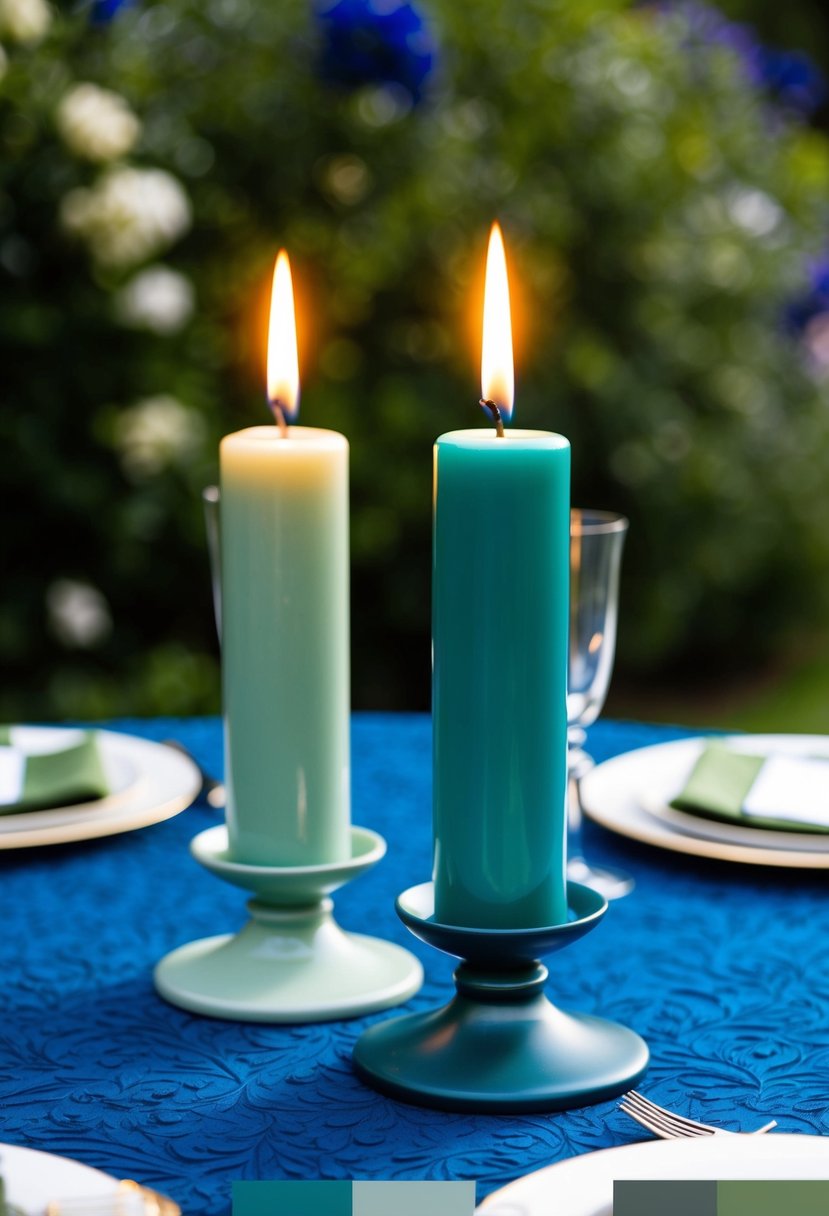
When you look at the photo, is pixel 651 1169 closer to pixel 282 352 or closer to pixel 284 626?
pixel 284 626

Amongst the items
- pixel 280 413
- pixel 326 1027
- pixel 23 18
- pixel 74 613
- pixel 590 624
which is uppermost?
pixel 23 18


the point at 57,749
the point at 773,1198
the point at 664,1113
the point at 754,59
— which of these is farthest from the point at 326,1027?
the point at 754,59

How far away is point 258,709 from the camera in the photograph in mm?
992

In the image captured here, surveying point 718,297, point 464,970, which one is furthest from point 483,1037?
point 718,297

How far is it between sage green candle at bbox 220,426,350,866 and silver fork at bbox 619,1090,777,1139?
0.86 feet

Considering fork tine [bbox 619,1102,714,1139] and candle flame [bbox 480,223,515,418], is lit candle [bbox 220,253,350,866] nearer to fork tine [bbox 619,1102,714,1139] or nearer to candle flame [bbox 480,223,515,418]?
candle flame [bbox 480,223,515,418]

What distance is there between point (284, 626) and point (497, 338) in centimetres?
24

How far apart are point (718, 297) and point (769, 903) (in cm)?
367

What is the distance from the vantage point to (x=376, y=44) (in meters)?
3.66

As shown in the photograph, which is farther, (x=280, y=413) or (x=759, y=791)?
(x=759, y=791)

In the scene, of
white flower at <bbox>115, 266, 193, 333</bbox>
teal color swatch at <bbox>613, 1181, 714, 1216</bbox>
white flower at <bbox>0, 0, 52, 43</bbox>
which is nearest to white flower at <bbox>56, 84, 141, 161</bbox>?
white flower at <bbox>0, 0, 52, 43</bbox>

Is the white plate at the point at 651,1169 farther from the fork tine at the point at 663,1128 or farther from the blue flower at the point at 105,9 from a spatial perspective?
the blue flower at the point at 105,9

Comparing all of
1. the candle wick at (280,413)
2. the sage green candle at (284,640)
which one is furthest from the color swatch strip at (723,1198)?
the candle wick at (280,413)

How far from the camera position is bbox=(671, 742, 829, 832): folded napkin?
1.25 meters
